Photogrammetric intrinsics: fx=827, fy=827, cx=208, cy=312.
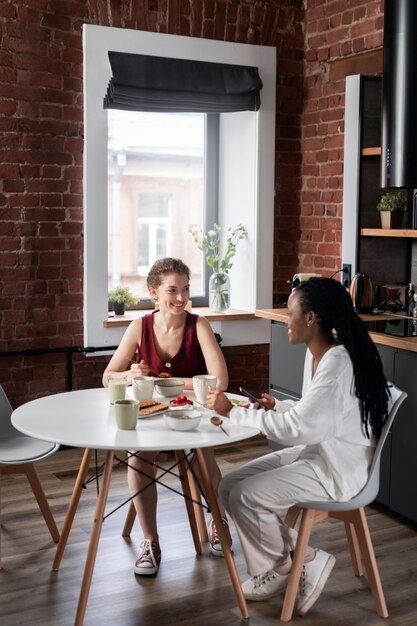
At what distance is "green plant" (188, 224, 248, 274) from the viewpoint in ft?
17.5

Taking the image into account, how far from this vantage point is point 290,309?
2732mm

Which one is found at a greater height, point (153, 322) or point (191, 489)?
point (153, 322)

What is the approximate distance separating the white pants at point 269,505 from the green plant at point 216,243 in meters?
2.68

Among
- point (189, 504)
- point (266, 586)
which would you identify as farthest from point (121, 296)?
point (266, 586)

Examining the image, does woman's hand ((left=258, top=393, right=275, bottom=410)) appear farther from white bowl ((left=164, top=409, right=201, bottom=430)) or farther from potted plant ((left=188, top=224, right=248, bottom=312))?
potted plant ((left=188, top=224, right=248, bottom=312))

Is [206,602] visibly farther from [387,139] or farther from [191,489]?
[387,139]

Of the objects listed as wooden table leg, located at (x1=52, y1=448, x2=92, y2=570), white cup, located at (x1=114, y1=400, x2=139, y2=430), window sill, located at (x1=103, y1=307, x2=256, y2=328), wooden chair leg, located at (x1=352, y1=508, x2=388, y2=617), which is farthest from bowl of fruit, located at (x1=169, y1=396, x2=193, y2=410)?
window sill, located at (x1=103, y1=307, x2=256, y2=328)

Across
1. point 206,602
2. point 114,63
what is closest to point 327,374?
point 206,602

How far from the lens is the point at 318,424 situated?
8.39ft

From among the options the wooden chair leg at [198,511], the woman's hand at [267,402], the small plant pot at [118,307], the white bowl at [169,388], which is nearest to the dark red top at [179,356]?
the white bowl at [169,388]

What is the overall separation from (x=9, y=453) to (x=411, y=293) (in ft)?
7.62

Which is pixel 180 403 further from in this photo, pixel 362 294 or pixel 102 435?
pixel 362 294

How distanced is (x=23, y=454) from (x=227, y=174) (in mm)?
2801

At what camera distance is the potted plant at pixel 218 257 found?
5.29 metres
